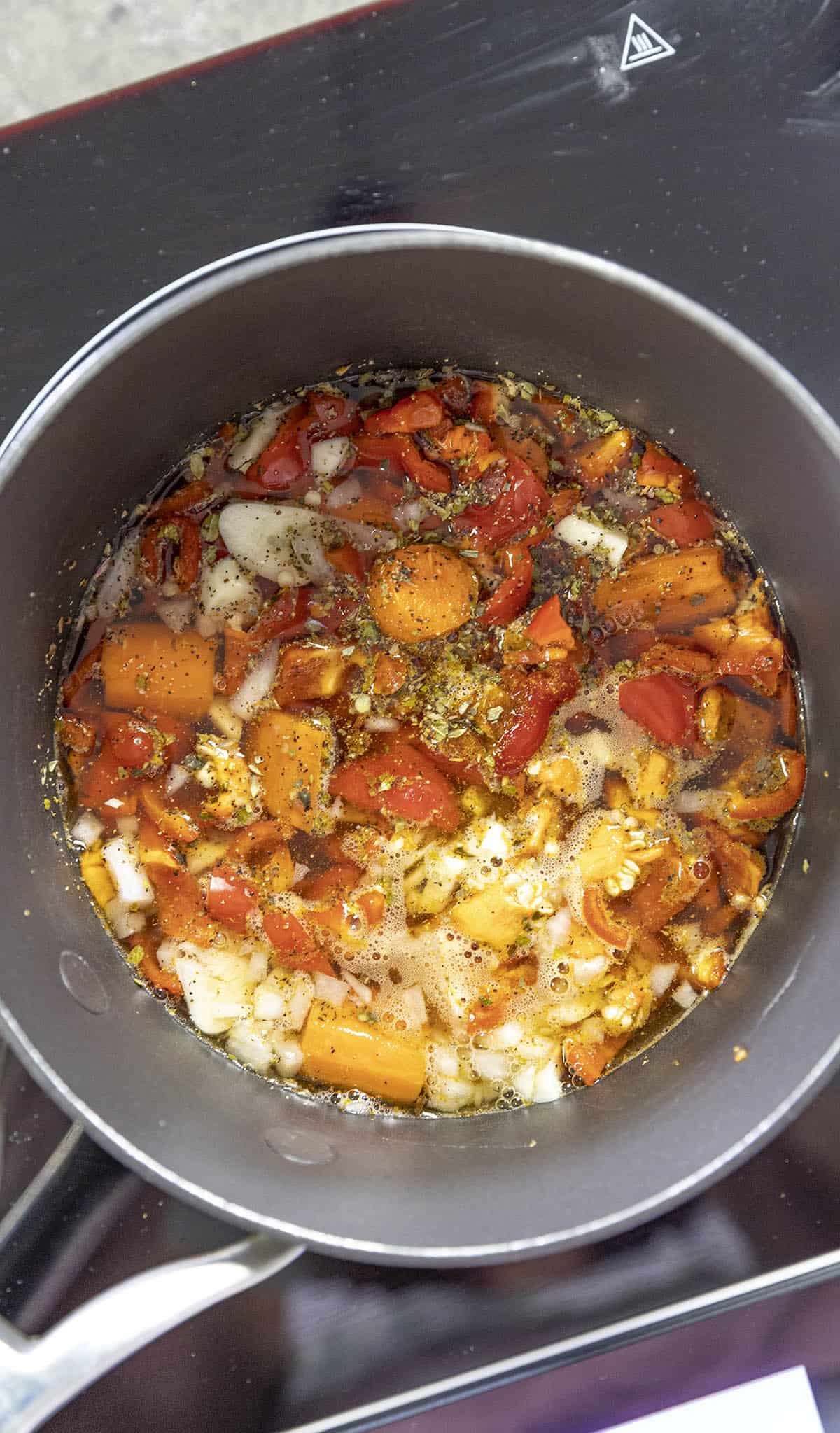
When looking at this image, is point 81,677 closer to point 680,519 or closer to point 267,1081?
point 267,1081

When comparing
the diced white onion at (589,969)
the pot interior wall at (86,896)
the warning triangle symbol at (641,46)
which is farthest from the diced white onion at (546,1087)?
the warning triangle symbol at (641,46)

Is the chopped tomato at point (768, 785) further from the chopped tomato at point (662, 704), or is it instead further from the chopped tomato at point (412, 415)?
the chopped tomato at point (412, 415)

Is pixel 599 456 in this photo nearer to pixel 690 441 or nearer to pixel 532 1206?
pixel 690 441

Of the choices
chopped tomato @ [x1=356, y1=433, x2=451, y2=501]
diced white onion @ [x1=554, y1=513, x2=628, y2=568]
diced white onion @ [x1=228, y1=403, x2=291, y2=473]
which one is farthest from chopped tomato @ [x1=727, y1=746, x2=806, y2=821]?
diced white onion @ [x1=228, y1=403, x2=291, y2=473]

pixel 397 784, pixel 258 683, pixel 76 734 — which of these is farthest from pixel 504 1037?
pixel 76 734

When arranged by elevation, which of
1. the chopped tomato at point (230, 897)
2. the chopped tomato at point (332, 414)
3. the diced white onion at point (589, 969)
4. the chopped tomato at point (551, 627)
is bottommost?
the diced white onion at point (589, 969)
